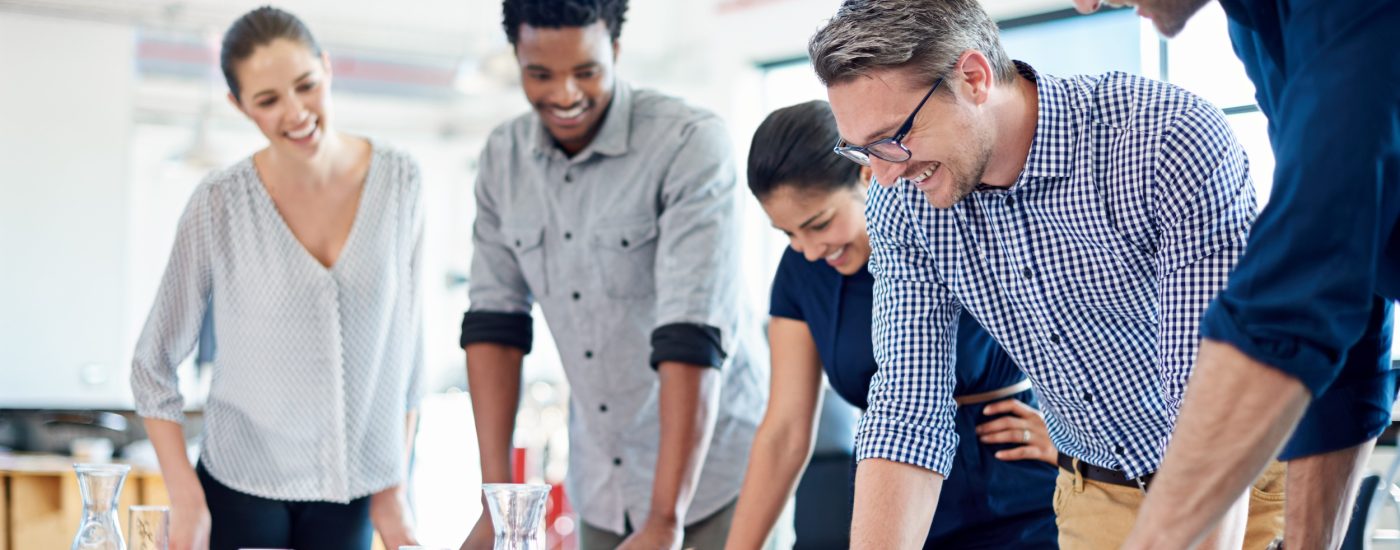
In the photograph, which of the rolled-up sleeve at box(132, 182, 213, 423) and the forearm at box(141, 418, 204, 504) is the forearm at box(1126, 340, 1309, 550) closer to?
the forearm at box(141, 418, 204, 504)

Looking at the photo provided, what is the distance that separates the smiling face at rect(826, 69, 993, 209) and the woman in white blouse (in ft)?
3.72

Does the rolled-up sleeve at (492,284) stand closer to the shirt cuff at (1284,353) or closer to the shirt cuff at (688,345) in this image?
the shirt cuff at (688,345)

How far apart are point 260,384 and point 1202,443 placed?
5.67ft

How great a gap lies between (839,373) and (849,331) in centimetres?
7

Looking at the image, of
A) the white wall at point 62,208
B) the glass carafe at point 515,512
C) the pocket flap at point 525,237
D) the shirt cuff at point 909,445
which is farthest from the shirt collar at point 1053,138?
the white wall at point 62,208

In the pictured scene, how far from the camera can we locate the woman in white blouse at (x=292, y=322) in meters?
2.25

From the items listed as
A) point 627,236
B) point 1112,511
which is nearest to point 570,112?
point 627,236

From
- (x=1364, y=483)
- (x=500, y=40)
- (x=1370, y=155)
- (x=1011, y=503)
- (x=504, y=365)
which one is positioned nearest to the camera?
(x=1370, y=155)

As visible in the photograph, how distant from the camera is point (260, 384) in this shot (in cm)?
230

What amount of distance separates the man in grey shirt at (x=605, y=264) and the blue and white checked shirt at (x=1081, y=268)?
560mm

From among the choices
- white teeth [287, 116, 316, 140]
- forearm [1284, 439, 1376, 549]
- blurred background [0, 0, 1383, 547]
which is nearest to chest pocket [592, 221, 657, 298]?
white teeth [287, 116, 316, 140]

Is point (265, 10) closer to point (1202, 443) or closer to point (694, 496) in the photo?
point (694, 496)

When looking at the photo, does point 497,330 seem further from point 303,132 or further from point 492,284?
point 303,132

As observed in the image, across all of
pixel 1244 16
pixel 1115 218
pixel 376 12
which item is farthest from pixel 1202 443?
pixel 376 12
